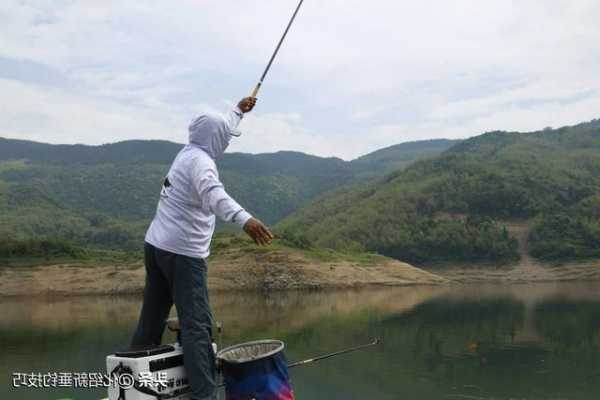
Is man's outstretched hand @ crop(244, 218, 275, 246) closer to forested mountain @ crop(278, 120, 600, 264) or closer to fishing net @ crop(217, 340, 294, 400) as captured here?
fishing net @ crop(217, 340, 294, 400)

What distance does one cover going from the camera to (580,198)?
78500 millimetres

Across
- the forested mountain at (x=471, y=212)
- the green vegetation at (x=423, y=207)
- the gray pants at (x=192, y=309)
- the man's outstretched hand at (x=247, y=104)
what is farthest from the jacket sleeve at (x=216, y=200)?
the forested mountain at (x=471, y=212)

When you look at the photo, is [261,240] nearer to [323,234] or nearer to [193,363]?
[193,363]

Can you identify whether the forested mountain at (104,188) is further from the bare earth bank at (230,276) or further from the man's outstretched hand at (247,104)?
the man's outstretched hand at (247,104)

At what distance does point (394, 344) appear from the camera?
15703 mm

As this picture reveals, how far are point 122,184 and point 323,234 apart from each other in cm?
6929

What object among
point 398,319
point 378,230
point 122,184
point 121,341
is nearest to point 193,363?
point 121,341

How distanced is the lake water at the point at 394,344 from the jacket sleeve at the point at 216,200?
5.44 meters

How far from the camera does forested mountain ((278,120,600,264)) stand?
67.0 metres

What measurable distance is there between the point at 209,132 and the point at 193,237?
0.58 meters

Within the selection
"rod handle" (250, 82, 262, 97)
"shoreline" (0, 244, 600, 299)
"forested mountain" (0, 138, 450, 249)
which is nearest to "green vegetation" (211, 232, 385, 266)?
"shoreline" (0, 244, 600, 299)

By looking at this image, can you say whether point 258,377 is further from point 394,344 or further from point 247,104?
point 394,344

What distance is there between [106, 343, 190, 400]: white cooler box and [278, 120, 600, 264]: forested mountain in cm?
5025

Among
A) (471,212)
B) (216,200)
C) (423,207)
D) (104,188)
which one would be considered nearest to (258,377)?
(216,200)
